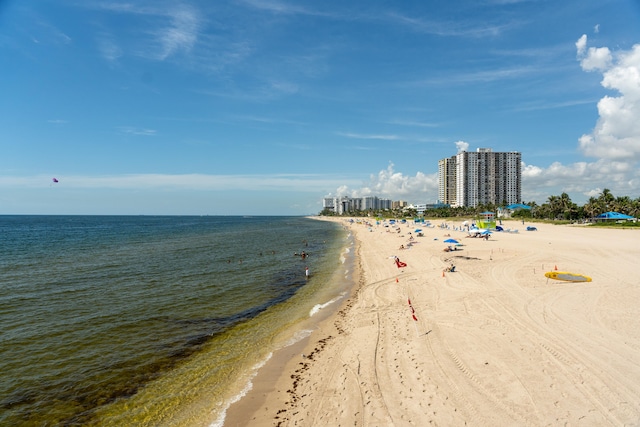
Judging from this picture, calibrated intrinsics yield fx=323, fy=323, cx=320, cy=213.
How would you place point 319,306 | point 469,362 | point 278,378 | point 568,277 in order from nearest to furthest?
point 469,362
point 278,378
point 319,306
point 568,277

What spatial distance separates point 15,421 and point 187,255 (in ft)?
116

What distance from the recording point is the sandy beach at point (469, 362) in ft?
27.9

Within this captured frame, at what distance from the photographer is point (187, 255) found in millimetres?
43562

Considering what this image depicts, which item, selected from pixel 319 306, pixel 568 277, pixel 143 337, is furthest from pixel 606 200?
pixel 143 337

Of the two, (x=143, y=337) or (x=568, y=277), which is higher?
(x=568, y=277)

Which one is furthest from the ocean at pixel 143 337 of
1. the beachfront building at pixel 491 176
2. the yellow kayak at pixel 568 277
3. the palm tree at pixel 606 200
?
the beachfront building at pixel 491 176

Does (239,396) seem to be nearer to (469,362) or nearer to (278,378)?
(278,378)

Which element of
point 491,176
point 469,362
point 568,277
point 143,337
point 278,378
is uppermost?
point 491,176

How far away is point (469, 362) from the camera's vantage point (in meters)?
10.9

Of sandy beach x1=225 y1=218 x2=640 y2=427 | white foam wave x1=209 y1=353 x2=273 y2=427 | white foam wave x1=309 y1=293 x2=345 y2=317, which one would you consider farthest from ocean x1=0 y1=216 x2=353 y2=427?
sandy beach x1=225 y1=218 x2=640 y2=427

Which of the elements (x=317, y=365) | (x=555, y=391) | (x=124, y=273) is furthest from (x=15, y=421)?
(x=124, y=273)

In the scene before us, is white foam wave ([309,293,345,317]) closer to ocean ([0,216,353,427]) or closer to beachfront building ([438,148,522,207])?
ocean ([0,216,353,427])

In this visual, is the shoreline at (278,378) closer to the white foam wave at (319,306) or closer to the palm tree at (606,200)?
the white foam wave at (319,306)

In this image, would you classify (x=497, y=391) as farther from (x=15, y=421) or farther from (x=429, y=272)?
(x=429, y=272)
